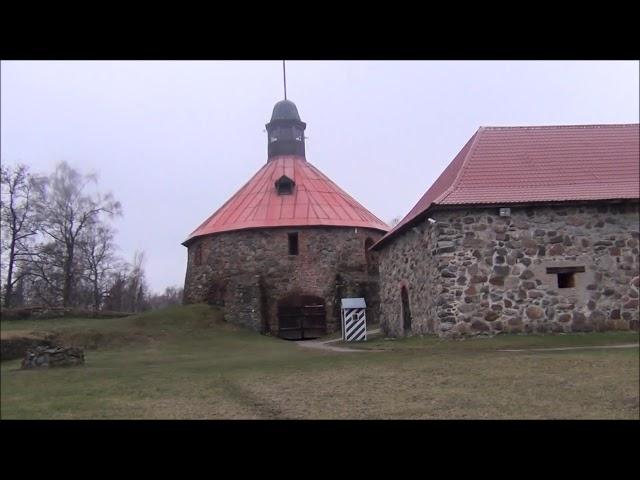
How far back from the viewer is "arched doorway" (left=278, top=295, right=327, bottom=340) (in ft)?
62.9

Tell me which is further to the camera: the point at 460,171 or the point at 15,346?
the point at 460,171

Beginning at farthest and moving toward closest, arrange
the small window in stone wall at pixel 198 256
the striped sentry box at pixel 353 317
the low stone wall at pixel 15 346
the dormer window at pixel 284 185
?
the small window in stone wall at pixel 198 256 < the dormer window at pixel 284 185 < the striped sentry box at pixel 353 317 < the low stone wall at pixel 15 346

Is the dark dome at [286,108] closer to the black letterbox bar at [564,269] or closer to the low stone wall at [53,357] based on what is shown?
the low stone wall at [53,357]

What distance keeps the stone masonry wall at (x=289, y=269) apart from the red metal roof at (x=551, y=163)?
42.9ft

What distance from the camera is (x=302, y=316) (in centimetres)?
1934

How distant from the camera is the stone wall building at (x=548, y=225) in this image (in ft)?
15.4

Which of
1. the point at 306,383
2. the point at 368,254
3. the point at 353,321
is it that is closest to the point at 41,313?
the point at 306,383

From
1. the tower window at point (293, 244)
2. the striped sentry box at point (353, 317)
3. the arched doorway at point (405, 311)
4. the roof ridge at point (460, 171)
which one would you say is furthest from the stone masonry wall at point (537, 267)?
the tower window at point (293, 244)

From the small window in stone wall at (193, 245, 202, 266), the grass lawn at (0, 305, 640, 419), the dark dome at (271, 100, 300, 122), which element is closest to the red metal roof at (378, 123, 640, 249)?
the grass lawn at (0, 305, 640, 419)

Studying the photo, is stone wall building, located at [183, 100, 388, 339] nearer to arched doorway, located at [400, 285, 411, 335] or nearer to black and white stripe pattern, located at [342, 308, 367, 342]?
black and white stripe pattern, located at [342, 308, 367, 342]

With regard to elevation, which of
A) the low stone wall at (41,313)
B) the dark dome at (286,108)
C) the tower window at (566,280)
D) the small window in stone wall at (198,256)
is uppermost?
the small window in stone wall at (198,256)

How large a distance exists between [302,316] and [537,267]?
46.4ft

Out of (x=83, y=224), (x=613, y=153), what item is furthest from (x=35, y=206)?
(x=613, y=153)

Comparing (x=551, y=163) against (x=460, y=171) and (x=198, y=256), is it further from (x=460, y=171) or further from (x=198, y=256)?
(x=198, y=256)
